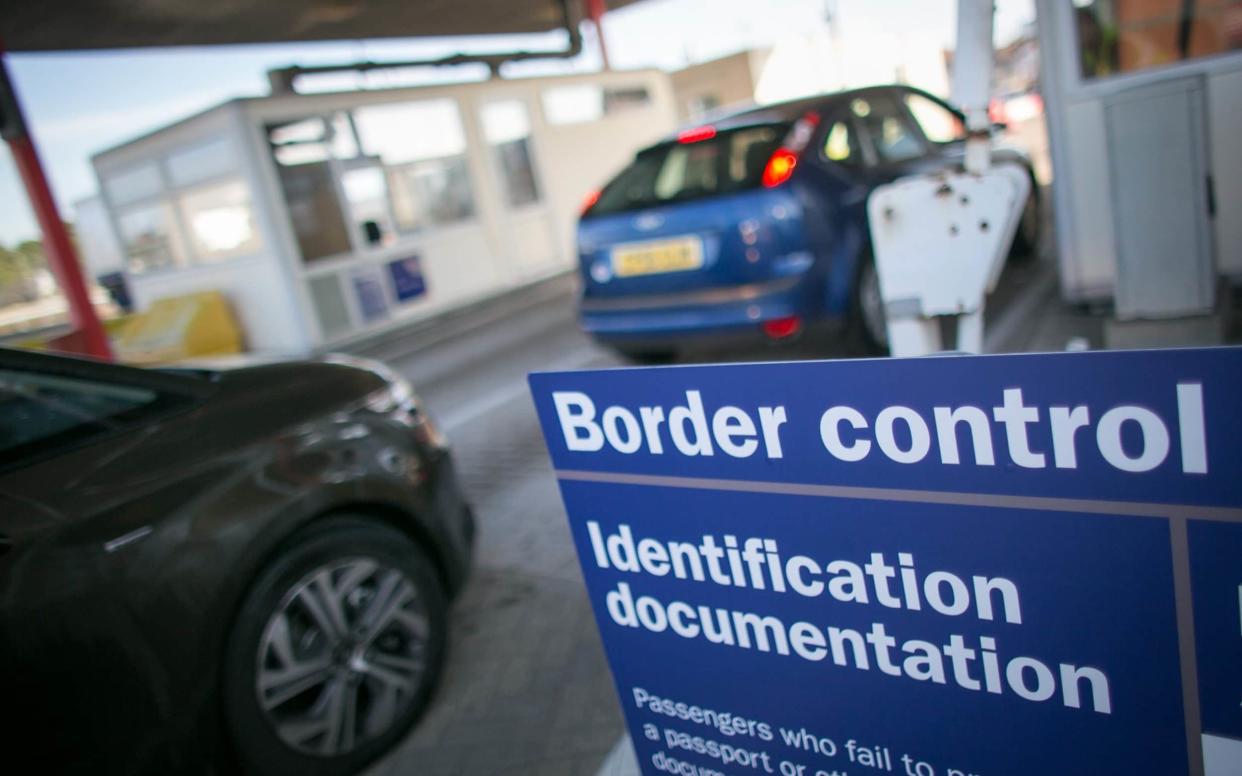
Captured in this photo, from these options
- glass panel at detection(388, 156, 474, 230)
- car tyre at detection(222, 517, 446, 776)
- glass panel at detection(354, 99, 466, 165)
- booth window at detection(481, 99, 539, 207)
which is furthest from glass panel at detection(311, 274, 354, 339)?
car tyre at detection(222, 517, 446, 776)

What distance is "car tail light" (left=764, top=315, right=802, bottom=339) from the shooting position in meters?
4.57

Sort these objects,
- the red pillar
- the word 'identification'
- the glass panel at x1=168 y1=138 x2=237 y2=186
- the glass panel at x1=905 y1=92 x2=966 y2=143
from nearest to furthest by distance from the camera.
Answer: the word 'identification'
the glass panel at x1=905 y1=92 x2=966 y2=143
the red pillar
the glass panel at x1=168 y1=138 x2=237 y2=186

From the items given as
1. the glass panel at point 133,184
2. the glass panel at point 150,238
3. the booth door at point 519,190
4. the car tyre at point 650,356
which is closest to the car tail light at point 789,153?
the car tyre at point 650,356

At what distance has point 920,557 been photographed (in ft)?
3.81

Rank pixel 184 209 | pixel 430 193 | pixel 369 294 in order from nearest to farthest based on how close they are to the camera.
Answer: pixel 184 209, pixel 369 294, pixel 430 193

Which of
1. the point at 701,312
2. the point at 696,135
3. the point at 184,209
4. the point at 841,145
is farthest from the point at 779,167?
the point at 184,209

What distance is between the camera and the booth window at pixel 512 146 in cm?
1463

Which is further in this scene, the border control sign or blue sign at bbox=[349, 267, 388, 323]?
blue sign at bbox=[349, 267, 388, 323]

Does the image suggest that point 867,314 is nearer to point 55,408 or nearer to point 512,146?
point 55,408

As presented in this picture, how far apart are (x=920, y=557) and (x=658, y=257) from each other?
3.90 metres

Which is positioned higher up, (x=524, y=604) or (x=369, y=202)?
(x=369, y=202)

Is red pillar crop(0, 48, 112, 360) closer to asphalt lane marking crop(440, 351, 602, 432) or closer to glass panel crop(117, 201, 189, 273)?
glass panel crop(117, 201, 189, 273)

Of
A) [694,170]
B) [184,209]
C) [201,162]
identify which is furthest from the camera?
[184,209]

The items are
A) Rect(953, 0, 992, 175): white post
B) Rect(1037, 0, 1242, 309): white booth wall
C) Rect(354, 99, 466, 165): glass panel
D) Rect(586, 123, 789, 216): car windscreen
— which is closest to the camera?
Rect(953, 0, 992, 175): white post
